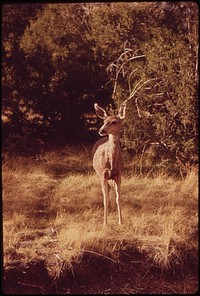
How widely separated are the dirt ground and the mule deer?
0.40m

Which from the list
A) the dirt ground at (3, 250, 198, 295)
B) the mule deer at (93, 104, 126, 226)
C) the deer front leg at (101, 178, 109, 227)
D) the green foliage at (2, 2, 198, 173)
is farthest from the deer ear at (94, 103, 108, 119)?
the dirt ground at (3, 250, 198, 295)

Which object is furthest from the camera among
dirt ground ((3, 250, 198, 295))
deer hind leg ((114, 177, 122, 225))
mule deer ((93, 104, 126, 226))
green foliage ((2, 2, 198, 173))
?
green foliage ((2, 2, 198, 173))

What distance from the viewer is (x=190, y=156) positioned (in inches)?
200

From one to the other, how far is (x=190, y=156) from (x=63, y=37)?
81.1 inches

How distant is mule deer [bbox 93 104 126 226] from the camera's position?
3.83m

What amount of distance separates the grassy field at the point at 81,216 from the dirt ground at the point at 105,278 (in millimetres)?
33

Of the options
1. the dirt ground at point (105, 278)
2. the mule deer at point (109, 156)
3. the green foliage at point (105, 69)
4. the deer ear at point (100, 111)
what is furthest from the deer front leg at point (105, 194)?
the green foliage at point (105, 69)

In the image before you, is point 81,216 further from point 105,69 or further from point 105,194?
point 105,69

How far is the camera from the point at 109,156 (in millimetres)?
3980

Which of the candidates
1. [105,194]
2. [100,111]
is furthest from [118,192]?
[100,111]

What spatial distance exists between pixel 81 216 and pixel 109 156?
684 millimetres

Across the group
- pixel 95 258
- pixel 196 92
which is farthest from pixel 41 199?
pixel 196 92

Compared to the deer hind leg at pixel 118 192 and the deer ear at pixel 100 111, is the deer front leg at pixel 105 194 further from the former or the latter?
the deer ear at pixel 100 111

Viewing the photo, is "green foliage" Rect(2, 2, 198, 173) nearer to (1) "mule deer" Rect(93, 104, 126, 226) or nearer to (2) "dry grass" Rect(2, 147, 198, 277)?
(2) "dry grass" Rect(2, 147, 198, 277)
